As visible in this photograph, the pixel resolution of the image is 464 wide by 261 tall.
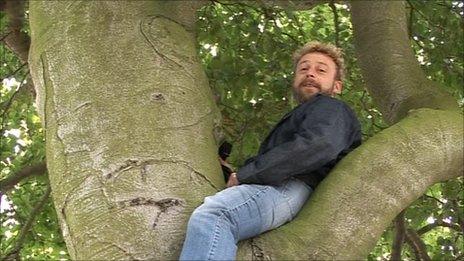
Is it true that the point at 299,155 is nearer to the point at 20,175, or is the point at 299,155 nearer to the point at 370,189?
the point at 370,189

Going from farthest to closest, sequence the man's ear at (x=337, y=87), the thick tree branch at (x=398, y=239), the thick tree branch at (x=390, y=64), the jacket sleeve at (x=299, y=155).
Result: the thick tree branch at (x=398, y=239), the thick tree branch at (x=390, y=64), the man's ear at (x=337, y=87), the jacket sleeve at (x=299, y=155)

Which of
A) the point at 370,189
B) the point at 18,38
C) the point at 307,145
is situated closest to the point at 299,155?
the point at 307,145

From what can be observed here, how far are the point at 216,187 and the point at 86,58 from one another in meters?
0.74

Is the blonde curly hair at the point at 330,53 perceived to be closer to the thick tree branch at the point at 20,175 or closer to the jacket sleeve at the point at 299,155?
the jacket sleeve at the point at 299,155

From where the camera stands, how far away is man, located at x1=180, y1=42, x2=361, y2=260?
6.99ft

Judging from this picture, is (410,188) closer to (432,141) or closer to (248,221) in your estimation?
(432,141)

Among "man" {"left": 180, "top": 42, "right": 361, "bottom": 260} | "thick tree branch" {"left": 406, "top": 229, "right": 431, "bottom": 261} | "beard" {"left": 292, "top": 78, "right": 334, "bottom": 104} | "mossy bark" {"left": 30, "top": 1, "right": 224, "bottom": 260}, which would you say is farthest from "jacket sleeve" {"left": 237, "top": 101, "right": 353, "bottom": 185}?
"thick tree branch" {"left": 406, "top": 229, "right": 431, "bottom": 261}

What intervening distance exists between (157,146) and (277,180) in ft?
1.40

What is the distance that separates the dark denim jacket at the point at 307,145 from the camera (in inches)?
92.8

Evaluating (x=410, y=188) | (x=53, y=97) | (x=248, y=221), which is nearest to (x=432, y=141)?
(x=410, y=188)

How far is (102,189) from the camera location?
7.57 ft

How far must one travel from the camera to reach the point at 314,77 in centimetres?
296

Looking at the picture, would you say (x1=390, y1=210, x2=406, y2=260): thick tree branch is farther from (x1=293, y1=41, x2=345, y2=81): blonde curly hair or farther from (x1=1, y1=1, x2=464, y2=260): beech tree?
(x1=293, y1=41, x2=345, y2=81): blonde curly hair

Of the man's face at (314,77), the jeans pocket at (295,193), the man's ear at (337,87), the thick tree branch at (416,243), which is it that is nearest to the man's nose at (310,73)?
the man's face at (314,77)
